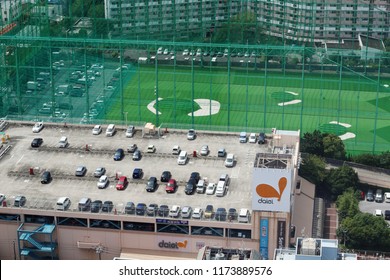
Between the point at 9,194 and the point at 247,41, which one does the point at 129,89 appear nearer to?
the point at 247,41

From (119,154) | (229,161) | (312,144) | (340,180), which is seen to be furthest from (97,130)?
(340,180)

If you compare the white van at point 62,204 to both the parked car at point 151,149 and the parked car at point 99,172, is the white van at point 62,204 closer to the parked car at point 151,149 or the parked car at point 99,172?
the parked car at point 99,172

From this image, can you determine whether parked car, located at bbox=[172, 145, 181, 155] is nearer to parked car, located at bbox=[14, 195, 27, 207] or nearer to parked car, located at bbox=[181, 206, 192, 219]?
parked car, located at bbox=[181, 206, 192, 219]

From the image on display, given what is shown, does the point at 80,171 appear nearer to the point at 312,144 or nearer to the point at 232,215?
the point at 232,215

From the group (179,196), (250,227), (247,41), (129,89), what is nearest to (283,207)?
(250,227)
